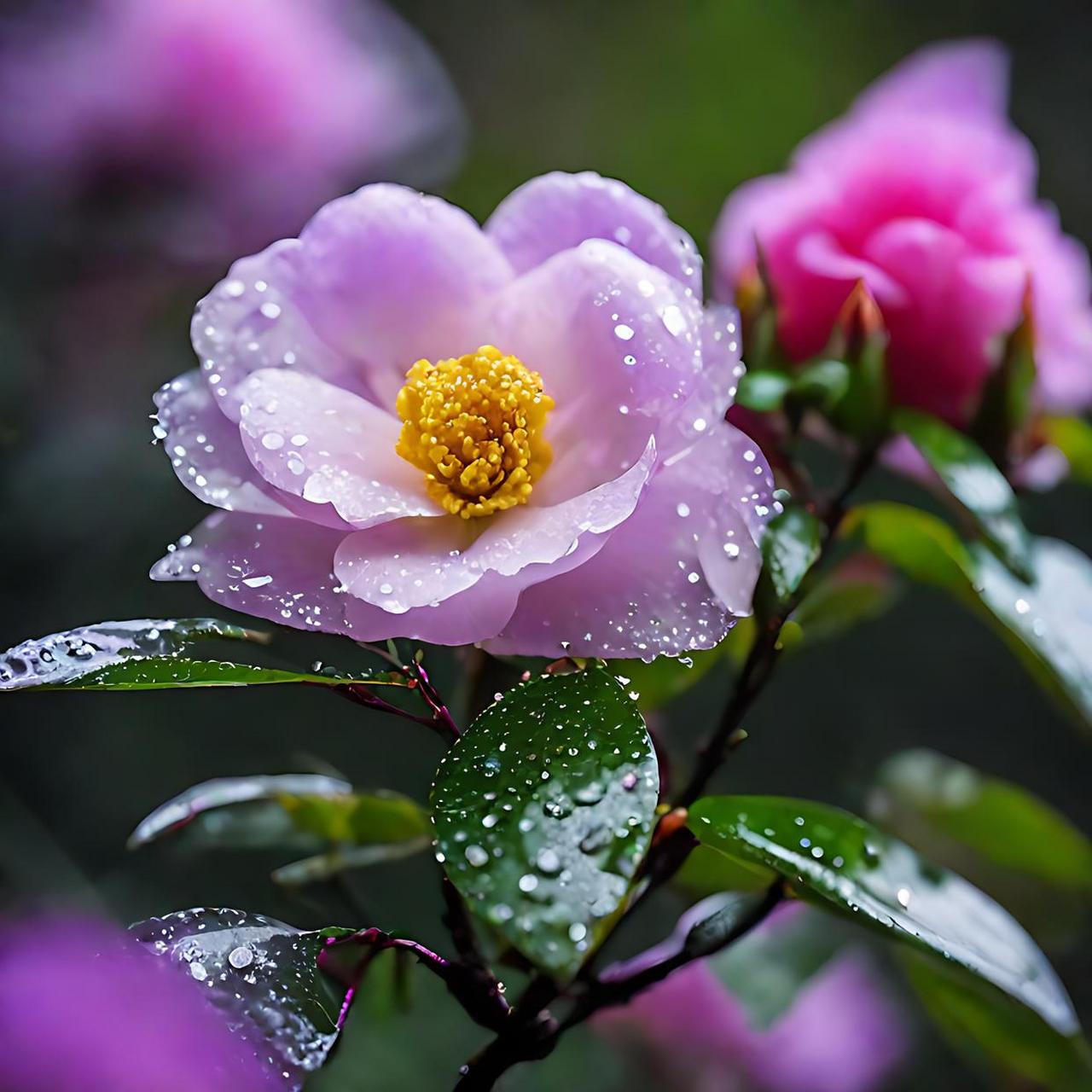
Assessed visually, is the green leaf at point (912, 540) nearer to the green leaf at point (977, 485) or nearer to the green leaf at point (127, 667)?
the green leaf at point (977, 485)

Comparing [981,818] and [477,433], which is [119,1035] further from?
[981,818]

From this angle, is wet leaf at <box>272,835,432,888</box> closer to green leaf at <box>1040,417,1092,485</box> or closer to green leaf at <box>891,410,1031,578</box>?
green leaf at <box>891,410,1031,578</box>

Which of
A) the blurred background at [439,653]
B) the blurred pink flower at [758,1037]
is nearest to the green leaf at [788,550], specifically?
the blurred background at [439,653]

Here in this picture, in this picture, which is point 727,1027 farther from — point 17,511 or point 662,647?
point 17,511

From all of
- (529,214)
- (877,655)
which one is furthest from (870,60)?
(529,214)

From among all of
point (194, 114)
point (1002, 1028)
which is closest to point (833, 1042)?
point (1002, 1028)

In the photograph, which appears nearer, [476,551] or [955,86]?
[476,551]
